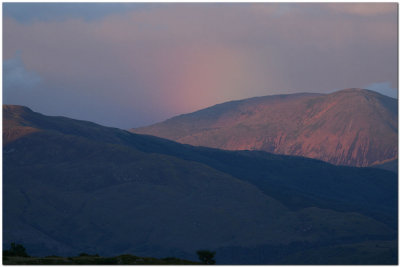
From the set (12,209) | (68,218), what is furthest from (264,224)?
(12,209)

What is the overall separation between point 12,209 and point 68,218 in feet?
51.1

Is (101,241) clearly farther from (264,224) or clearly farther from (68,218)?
(264,224)

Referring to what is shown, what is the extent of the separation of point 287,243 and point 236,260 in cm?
1586

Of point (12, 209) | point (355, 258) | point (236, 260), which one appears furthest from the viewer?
point (12, 209)

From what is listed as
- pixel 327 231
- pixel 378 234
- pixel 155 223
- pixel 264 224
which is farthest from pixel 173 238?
pixel 378 234

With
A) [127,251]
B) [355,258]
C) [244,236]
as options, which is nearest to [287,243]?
[244,236]

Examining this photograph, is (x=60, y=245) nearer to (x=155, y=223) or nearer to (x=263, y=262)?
(x=155, y=223)

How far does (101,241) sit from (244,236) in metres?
38.4

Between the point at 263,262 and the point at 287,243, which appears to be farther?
the point at 287,243

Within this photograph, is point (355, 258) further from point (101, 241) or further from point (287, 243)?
point (101, 241)

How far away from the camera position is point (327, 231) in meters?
197

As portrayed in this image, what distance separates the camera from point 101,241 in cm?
19012

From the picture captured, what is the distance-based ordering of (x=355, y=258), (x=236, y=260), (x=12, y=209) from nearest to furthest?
(x=355, y=258), (x=236, y=260), (x=12, y=209)

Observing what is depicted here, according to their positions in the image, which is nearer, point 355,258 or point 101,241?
point 355,258
